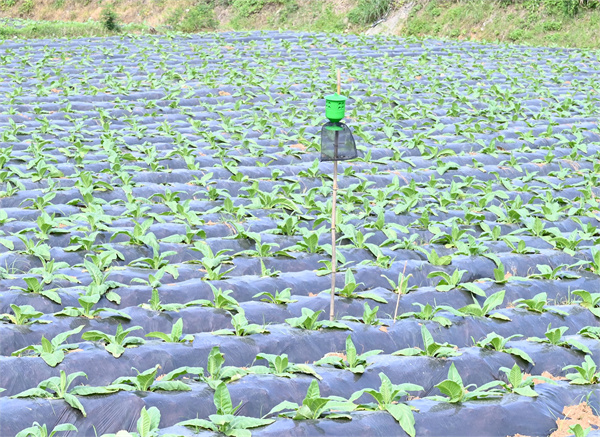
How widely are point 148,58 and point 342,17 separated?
45.5 ft

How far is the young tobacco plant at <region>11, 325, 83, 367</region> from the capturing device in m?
2.80

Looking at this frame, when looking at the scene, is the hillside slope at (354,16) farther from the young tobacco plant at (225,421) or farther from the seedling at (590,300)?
the young tobacco plant at (225,421)

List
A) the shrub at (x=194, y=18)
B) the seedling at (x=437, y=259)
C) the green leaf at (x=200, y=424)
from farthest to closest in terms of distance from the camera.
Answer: the shrub at (x=194, y=18)
the seedling at (x=437, y=259)
the green leaf at (x=200, y=424)

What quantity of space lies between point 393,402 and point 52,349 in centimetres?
142

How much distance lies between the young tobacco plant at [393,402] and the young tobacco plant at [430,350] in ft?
1.03

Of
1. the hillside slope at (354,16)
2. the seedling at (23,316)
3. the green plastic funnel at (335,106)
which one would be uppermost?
the hillside slope at (354,16)

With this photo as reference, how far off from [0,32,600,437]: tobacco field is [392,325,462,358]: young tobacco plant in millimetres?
14

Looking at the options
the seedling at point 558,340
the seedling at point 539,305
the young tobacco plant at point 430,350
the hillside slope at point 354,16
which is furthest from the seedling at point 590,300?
the hillside slope at point 354,16

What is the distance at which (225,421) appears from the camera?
7.87 feet

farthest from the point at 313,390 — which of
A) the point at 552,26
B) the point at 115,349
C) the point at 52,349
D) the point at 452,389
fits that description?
the point at 552,26

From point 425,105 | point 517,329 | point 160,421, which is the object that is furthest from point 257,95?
point 160,421

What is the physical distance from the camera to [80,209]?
476cm

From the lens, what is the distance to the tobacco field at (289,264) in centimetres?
263

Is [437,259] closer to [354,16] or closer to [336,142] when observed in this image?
[336,142]
